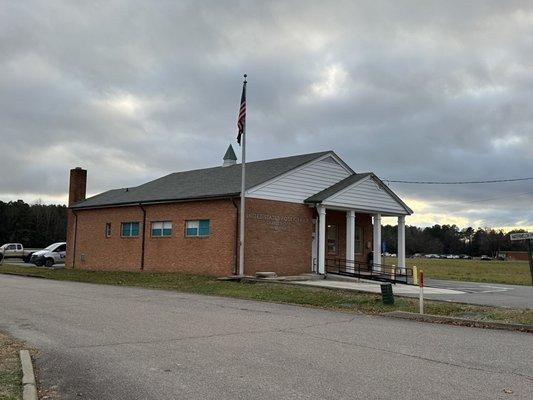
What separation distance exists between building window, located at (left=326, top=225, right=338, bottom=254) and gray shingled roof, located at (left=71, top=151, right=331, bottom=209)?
4.26 meters

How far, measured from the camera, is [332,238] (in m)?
30.0

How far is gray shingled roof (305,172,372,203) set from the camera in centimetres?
2694

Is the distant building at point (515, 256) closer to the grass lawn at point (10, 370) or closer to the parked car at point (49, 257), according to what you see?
the parked car at point (49, 257)

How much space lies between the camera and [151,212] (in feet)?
97.7

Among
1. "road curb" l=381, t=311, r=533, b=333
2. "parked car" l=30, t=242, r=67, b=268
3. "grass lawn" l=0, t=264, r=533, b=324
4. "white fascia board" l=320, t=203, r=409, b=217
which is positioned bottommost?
"road curb" l=381, t=311, r=533, b=333

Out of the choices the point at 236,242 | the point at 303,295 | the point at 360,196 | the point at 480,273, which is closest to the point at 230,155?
the point at 360,196

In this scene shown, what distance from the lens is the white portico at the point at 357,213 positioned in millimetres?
27047

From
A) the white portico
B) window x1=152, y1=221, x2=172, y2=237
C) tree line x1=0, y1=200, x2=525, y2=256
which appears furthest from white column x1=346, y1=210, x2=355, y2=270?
tree line x1=0, y1=200, x2=525, y2=256

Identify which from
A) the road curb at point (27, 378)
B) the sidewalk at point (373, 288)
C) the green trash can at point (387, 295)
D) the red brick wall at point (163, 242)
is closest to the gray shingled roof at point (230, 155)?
the red brick wall at point (163, 242)

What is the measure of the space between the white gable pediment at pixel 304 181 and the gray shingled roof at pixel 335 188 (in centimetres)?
32

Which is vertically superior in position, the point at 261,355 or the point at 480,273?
the point at 480,273

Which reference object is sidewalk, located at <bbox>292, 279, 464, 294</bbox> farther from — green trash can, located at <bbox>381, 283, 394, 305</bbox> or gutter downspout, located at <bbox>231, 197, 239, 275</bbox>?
gutter downspout, located at <bbox>231, 197, 239, 275</bbox>

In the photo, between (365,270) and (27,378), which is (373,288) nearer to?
(365,270)

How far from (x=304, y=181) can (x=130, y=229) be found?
1085 centimetres
